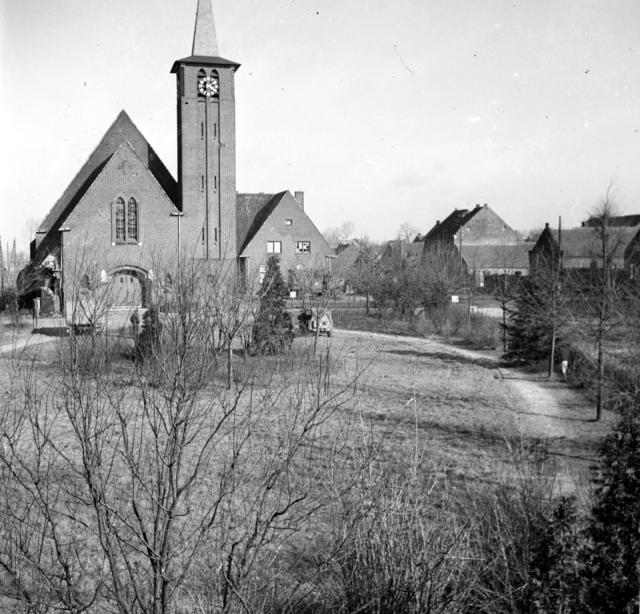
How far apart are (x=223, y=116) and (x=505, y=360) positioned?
20.5 meters

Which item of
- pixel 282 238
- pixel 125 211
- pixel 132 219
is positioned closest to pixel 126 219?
pixel 132 219

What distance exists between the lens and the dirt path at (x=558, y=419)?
10312 mm

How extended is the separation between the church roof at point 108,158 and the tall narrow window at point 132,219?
3.19m

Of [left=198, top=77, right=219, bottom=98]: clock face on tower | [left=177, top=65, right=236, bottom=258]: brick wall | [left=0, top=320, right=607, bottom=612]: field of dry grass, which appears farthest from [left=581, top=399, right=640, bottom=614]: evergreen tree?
Answer: [left=198, top=77, right=219, bottom=98]: clock face on tower

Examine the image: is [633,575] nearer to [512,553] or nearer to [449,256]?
[512,553]

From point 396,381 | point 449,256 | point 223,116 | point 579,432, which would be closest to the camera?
point 579,432

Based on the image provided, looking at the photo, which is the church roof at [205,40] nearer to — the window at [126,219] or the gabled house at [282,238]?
the window at [126,219]

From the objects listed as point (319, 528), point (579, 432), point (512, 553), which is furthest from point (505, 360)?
point (512, 553)

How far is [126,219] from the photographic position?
3372 centimetres

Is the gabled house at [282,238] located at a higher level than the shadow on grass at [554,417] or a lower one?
higher

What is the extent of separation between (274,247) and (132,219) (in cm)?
1353

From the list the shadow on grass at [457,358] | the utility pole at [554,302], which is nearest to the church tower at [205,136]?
the shadow on grass at [457,358]

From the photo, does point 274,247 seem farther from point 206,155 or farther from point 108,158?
point 108,158

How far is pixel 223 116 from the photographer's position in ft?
113
